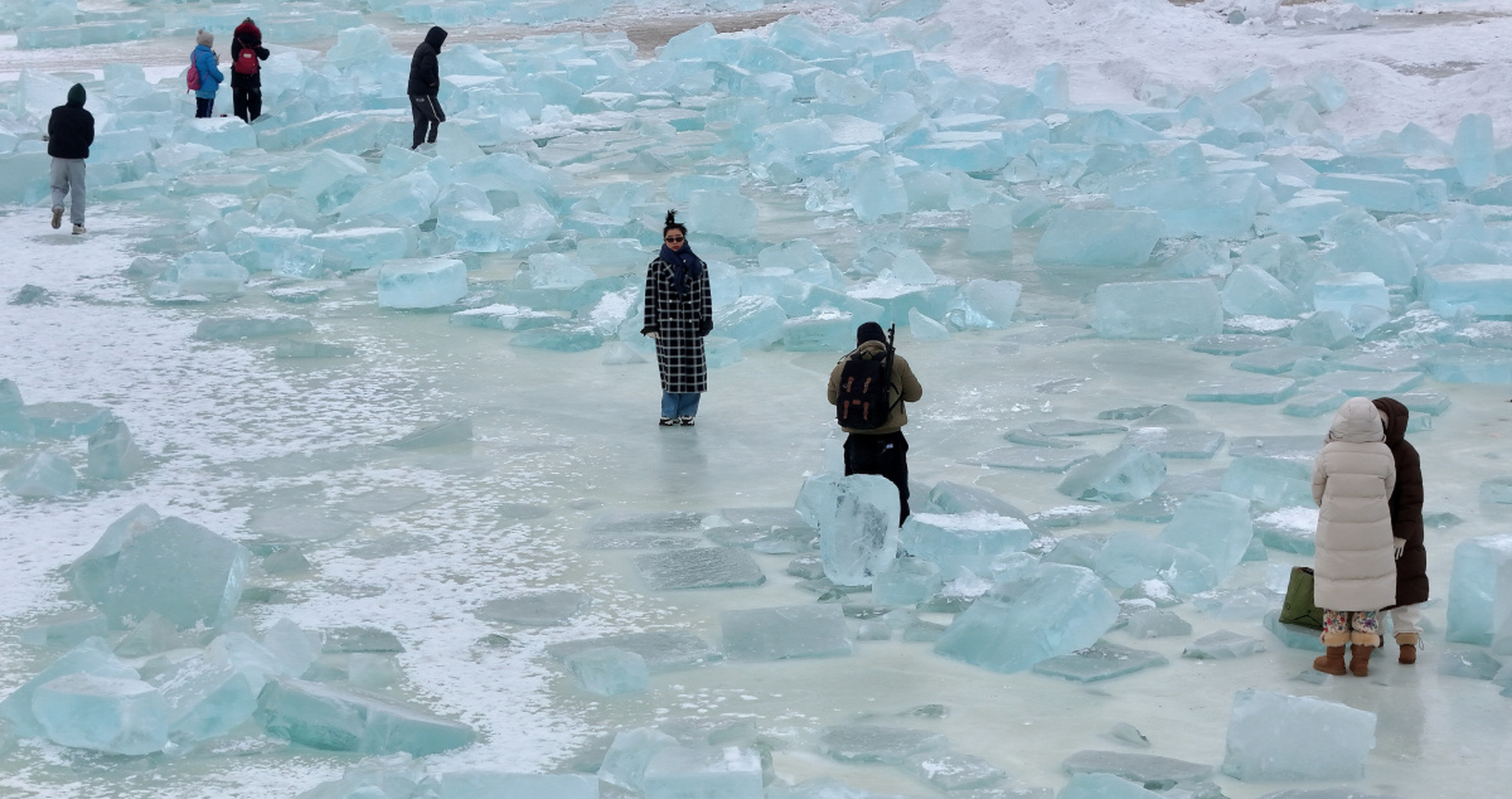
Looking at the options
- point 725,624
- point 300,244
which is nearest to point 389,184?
point 300,244

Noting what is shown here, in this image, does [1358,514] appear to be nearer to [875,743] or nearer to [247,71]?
[875,743]

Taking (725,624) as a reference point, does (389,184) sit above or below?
above

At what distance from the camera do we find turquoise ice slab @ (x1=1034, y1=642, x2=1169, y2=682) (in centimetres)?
545

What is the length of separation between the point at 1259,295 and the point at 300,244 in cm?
660

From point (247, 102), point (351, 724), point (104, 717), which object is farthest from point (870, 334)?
point (247, 102)

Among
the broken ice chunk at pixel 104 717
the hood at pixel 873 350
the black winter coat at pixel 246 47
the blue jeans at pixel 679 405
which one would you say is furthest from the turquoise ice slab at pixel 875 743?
the black winter coat at pixel 246 47

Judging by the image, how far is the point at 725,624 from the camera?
5.77 metres

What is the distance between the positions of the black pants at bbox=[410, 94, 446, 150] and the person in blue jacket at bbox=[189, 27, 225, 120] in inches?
109

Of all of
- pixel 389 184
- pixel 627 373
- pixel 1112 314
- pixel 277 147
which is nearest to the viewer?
pixel 627 373

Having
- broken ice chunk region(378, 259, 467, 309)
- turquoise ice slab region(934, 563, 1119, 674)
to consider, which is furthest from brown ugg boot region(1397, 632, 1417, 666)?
broken ice chunk region(378, 259, 467, 309)

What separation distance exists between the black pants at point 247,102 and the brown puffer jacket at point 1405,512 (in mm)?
15470

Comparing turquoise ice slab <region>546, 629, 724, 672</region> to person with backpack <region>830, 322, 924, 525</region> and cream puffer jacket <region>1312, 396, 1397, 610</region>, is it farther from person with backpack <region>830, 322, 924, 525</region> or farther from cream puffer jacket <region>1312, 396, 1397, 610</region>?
cream puffer jacket <region>1312, 396, 1397, 610</region>

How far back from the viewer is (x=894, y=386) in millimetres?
6562

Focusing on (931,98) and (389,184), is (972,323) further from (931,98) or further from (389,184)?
(931,98)
